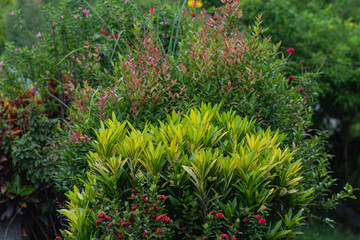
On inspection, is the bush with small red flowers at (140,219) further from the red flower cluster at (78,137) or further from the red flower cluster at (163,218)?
the red flower cluster at (78,137)

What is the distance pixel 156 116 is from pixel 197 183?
3.92ft

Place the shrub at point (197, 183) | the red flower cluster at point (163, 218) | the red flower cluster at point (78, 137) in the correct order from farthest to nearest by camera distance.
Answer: the red flower cluster at point (78, 137) < the shrub at point (197, 183) < the red flower cluster at point (163, 218)

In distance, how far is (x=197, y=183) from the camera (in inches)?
107

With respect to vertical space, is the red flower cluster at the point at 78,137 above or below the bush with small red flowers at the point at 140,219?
below

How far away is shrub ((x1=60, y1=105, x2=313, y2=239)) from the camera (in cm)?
271

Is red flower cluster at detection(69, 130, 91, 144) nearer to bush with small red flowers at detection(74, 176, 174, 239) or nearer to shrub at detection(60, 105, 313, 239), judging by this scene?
shrub at detection(60, 105, 313, 239)

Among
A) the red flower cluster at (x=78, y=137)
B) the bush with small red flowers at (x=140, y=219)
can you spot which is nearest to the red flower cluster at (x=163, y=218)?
the bush with small red flowers at (x=140, y=219)

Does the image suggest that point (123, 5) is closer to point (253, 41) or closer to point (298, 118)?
point (253, 41)

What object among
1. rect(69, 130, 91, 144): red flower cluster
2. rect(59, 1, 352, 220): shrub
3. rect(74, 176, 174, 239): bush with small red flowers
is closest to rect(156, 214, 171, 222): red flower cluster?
rect(74, 176, 174, 239): bush with small red flowers

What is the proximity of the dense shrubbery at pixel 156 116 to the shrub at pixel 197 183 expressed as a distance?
0.01m

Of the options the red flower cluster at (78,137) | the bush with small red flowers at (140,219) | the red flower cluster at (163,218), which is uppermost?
the red flower cluster at (163,218)

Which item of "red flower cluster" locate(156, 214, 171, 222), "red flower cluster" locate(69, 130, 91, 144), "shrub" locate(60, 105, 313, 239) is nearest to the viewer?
"red flower cluster" locate(156, 214, 171, 222)

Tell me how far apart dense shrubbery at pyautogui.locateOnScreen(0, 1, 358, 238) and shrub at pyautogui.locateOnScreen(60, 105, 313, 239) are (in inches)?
0.5

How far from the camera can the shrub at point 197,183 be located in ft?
8.87
